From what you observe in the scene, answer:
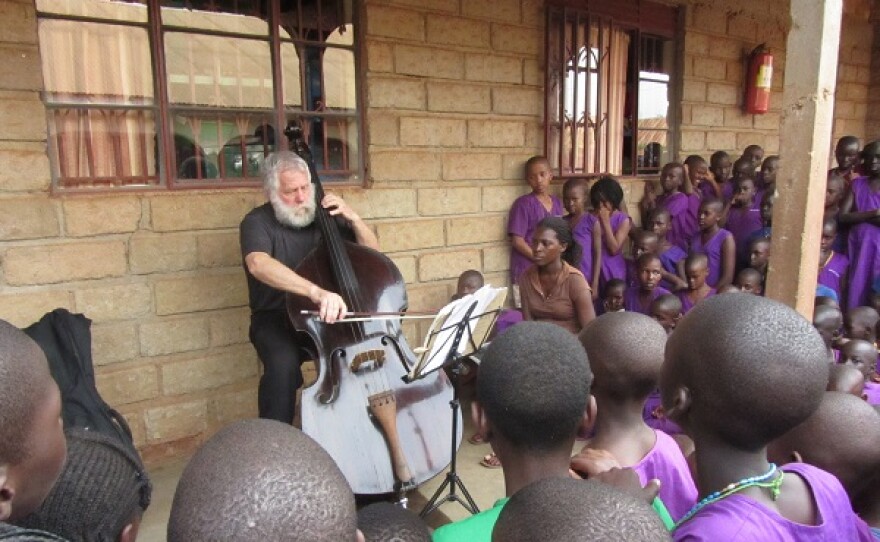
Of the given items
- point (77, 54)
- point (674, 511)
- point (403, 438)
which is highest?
point (77, 54)

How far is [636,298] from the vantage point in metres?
3.96

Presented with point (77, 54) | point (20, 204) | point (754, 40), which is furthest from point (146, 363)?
point (754, 40)

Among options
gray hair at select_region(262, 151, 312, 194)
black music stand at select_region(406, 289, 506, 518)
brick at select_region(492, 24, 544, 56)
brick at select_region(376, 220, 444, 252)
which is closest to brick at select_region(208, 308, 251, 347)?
gray hair at select_region(262, 151, 312, 194)

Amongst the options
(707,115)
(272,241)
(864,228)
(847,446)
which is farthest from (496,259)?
(847,446)

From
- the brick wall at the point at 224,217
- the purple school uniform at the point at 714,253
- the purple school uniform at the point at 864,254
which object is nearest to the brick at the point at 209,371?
the brick wall at the point at 224,217

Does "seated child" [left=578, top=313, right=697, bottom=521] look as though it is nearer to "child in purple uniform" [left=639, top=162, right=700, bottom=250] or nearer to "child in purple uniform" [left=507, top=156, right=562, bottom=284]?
"child in purple uniform" [left=507, top=156, right=562, bottom=284]

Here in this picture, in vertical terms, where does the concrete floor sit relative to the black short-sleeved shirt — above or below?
below

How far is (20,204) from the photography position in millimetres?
2838

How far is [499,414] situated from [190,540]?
704mm

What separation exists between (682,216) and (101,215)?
3.91m

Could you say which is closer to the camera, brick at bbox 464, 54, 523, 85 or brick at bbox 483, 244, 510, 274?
brick at bbox 464, 54, 523, 85

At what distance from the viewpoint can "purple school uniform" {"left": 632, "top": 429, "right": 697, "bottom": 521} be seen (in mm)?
1581

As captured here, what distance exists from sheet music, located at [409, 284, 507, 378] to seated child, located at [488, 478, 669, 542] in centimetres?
126

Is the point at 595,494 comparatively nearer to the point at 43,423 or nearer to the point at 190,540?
the point at 190,540
